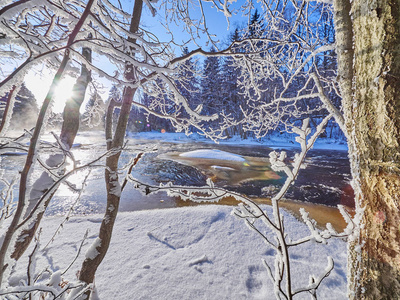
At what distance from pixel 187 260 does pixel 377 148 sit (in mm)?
3008

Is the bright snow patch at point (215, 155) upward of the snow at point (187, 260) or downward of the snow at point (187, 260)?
upward

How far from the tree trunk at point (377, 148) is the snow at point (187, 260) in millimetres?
2213

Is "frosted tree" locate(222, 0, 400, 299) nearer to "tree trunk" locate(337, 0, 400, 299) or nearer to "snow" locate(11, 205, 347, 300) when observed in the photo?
"tree trunk" locate(337, 0, 400, 299)

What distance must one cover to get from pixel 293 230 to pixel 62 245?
15.9ft

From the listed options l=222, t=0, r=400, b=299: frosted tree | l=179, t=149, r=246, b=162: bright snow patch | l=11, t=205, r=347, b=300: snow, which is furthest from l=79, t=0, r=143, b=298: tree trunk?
l=179, t=149, r=246, b=162: bright snow patch

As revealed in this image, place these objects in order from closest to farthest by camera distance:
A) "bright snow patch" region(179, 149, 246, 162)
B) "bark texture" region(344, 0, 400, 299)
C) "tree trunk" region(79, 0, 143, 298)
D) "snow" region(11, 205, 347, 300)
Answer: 1. "bark texture" region(344, 0, 400, 299)
2. "tree trunk" region(79, 0, 143, 298)
3. "snow" region(11, 205, 347, 300)
4. "bright snow patch" region(179, 149, 246, 162)

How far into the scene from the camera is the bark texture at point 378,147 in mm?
621

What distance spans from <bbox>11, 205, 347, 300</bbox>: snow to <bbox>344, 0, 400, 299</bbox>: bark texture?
7.31ft

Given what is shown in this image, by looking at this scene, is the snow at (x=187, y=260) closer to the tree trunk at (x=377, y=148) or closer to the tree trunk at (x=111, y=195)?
the tree trunk at (x=111, y=195)

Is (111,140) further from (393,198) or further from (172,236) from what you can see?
(172,236)

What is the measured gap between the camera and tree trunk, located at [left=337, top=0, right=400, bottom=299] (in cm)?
62

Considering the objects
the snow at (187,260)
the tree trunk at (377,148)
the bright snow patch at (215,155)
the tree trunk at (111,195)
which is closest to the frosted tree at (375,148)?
the tree trunk at (377,148)

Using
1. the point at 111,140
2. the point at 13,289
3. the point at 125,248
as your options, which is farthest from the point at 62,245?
the point at 13,289

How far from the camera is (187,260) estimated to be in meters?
2.91
